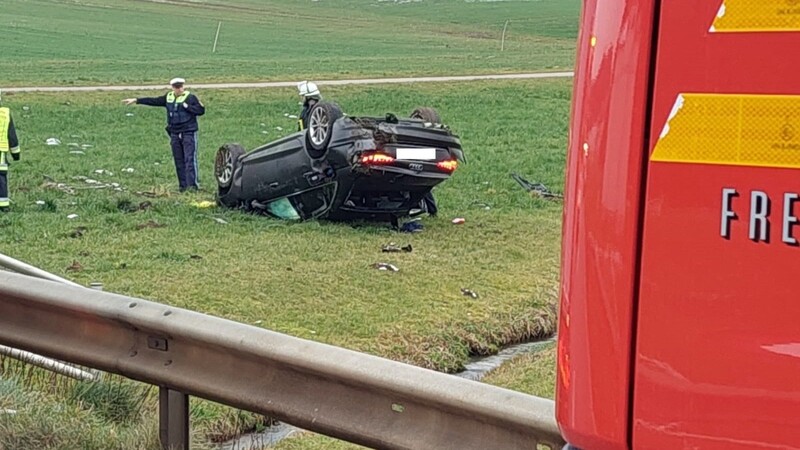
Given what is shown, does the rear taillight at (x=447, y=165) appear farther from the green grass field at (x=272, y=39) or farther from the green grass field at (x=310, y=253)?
the green grass field at (x=272, y=39)

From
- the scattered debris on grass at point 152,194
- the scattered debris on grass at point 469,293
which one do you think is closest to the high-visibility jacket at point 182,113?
the scattered debris on grass at point 152,194

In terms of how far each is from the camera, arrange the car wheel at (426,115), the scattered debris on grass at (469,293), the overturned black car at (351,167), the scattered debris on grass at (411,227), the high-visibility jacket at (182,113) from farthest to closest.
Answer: the high-visibility jacket at (182,113) < the scattered debris on grass at (411,227) < the car wheel at (426,115) < the overturned black car at (351,167) < the scattered debris on grass at (469,293)

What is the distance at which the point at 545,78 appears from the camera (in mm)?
34406

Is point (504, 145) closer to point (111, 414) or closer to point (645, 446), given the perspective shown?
point (111, 414)

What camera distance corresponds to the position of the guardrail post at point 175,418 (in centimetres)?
505

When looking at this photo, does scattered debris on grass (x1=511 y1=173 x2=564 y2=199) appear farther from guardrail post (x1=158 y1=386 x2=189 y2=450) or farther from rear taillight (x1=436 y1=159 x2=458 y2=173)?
guardrail post (x1=158 y1=386 x2=189 y2=450)

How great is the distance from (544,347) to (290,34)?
61.6 meters

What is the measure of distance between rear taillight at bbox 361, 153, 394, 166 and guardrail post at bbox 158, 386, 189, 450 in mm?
6502

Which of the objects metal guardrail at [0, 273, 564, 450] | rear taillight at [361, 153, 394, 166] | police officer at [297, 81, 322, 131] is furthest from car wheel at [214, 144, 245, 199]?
metal guardrail at [0, 273, 564, 450]

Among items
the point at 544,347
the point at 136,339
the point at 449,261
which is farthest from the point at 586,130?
the point at 449,261

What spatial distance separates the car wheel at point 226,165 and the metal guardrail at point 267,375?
26.1ft

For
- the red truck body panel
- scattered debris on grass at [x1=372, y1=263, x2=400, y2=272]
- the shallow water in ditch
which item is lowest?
the shallow water in ditch

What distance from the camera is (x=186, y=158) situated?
606 inches

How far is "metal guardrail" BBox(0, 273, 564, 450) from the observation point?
Answer: 4066mm
